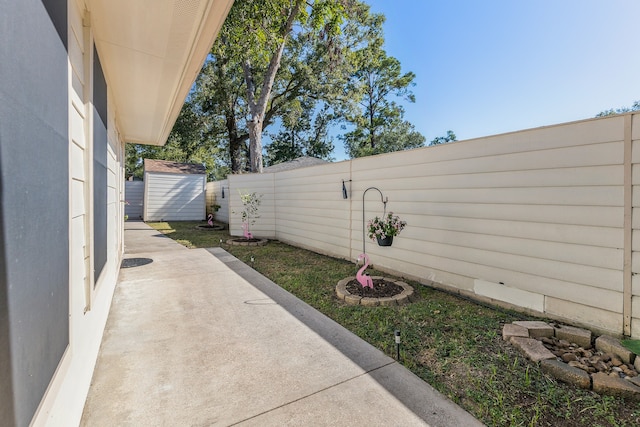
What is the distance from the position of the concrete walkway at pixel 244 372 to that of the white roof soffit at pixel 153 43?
103 inches

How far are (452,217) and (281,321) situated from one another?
8.59 feet

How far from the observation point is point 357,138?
22797mm

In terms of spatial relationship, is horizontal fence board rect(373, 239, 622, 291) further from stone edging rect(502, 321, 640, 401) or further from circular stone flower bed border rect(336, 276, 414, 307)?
circular stone flower bed border rect(336, 276, 414, 307)

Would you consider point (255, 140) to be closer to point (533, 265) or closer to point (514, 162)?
point (514, 162)

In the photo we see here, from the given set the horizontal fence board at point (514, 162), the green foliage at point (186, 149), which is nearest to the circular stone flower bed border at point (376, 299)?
the horizontal fence board at point (514, 162)

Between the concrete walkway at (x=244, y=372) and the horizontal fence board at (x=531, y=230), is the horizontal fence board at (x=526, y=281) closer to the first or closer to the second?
the horizontal fence board at (x=531, y=230)

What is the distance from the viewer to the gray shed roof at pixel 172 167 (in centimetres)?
1440

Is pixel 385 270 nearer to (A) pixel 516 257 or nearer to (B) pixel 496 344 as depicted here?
(A) pixel 516 257

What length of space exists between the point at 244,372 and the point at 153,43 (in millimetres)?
2759

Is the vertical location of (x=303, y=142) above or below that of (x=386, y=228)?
above

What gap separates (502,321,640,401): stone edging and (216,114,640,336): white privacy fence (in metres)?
0.34

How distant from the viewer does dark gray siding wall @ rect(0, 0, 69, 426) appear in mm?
760

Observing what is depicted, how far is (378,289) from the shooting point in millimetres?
3895

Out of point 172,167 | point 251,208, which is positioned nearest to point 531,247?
point 251,208
